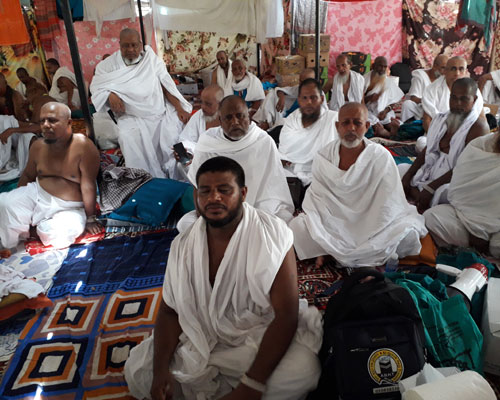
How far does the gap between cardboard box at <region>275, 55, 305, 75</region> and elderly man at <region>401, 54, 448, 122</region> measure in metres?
2.13

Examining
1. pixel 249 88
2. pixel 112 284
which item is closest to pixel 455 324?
pixel 112 284

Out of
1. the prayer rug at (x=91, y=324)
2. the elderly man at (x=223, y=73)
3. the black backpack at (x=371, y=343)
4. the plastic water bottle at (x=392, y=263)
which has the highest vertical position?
the elderly man at (x=223, y=73)

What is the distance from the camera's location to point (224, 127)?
349 cm

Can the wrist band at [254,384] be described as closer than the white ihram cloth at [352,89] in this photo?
Yes

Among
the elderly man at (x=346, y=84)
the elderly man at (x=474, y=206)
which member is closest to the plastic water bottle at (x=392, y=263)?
the elderly man at (x=474, y=206)

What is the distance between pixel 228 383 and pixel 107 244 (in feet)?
7.40

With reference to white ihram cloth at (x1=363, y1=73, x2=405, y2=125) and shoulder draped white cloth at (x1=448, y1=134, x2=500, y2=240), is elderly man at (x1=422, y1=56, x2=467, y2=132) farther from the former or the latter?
shoulder draped white cloth at (x1=448, y1=134, x2=500, y2=240)

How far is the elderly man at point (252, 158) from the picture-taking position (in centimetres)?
350

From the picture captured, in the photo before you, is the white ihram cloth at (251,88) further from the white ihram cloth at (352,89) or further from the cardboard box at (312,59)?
the white ihram cloth at (352,89)

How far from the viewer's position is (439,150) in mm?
4180

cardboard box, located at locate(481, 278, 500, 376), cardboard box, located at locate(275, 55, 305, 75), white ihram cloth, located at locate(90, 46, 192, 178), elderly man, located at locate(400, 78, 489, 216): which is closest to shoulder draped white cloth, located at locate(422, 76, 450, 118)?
elderly man, located at locate(400, 78, 489, 216)

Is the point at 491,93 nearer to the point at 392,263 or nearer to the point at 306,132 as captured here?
the point at 306,132

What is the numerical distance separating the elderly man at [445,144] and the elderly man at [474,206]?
41cm

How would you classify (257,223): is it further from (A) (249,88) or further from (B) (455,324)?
(A) (249,88)
